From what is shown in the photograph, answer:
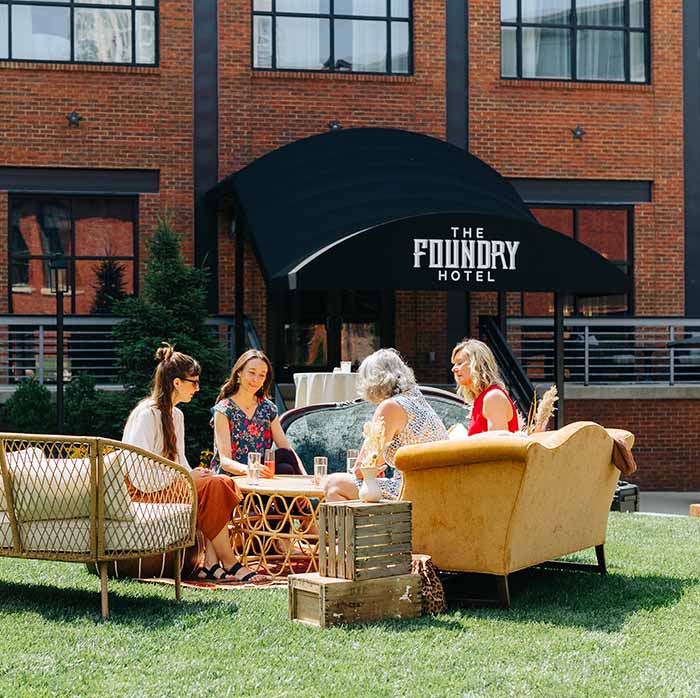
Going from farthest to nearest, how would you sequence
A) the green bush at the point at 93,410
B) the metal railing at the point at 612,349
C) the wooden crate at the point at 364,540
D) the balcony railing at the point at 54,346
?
the metal railing at the point at 612,349 < the balcony railing at the point at 54,346 < the green bush at the point at 93,410 < the wooden crate at the point at 364,540

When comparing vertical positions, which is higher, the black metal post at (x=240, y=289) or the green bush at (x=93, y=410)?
the black metal post at (x=240, y=289)

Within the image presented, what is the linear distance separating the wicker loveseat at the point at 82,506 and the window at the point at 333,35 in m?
11.1

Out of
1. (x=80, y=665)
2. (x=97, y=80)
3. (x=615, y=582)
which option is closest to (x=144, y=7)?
(x=97, y=80)

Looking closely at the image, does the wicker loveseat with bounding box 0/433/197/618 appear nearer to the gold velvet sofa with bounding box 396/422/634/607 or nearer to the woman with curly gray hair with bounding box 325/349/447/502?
the woman with curly gray hair with bounding box 325/349/447/502

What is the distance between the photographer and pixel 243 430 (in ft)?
27.2

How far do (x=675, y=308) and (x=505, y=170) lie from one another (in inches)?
120

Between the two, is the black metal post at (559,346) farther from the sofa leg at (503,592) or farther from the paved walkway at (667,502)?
the sofa leg at (503,592)

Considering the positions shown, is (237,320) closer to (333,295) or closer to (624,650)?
(333,295)

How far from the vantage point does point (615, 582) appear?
7105 mm

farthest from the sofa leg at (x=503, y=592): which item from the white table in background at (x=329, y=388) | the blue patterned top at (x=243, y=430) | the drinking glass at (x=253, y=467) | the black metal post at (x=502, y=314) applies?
the black metal post at (x=502, y=314)

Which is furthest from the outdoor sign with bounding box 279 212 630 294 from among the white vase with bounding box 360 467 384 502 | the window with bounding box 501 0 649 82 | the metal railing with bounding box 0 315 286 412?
the white vase with bounding box 360 467 384 502

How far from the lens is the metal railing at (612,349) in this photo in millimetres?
16359

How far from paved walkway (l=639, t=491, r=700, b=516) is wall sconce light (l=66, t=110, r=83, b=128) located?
8.36m

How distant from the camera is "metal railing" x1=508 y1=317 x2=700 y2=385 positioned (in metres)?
16.4
